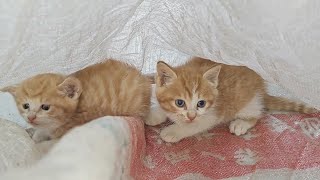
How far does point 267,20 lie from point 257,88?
0.43m

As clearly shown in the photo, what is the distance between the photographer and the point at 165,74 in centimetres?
119

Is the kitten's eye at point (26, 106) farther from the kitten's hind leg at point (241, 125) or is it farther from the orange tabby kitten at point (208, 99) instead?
the kitten's hind leg at point (241, 125)

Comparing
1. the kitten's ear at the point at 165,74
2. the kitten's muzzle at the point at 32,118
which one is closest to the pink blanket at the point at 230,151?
the kitten's ear at the point at 165,74

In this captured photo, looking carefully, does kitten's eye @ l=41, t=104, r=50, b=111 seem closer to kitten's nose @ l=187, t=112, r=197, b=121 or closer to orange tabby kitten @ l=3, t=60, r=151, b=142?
orange tabby kitten @ l=3, t=60, r=151, b=142

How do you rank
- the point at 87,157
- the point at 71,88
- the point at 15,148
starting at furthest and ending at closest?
the point at 71,88
the point at 15,148
the point at 87,157

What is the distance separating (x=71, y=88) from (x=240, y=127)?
0.40 metres

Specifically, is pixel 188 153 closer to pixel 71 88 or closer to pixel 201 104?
pixel 201 104

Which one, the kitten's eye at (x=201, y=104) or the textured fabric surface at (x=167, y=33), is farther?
the kitten's eye at (x=201, y=104)

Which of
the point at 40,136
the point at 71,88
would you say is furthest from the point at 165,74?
the point at 40,136

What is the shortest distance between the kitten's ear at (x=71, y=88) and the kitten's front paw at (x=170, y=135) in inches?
8.3

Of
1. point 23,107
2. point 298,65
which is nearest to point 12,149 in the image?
point 23,107

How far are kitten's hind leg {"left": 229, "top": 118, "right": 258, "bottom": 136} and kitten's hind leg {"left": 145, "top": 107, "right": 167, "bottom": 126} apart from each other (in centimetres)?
16

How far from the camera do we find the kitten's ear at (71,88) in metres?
1.13

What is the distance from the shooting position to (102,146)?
90 centimetres
